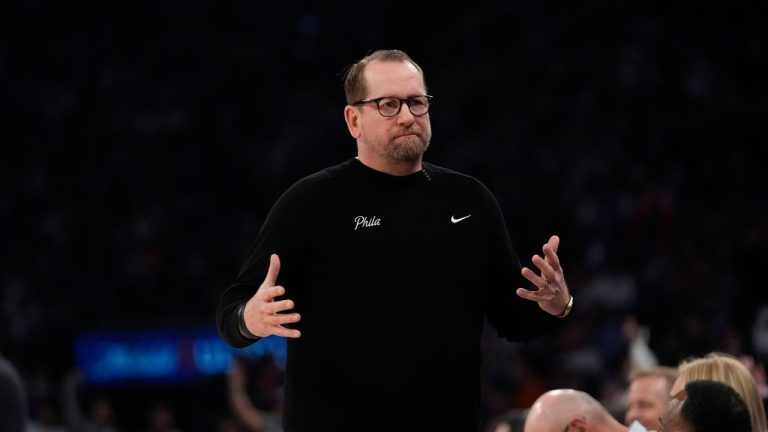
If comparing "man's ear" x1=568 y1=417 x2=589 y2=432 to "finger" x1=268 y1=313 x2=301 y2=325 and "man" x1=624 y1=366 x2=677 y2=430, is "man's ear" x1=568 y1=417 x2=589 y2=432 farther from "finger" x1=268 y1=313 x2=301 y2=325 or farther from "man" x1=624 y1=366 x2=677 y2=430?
"finger" x1=268 y1=313 x2=301 y2=325

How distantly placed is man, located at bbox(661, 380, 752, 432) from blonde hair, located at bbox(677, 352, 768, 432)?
725 millimetres

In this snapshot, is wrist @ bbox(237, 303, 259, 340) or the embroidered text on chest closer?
wrist @ bbox(237, 303, 259, 340)

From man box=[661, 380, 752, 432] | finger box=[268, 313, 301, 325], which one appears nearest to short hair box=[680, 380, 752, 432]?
man box=[661, 380, 752, 432]

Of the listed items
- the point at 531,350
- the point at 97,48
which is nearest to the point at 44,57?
the point at 97,48

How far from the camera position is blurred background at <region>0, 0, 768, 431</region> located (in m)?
10.5

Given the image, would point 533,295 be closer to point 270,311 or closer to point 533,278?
point 533,278

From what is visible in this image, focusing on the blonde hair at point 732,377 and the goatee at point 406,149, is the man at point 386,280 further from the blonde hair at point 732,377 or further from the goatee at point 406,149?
the blonde hair at point 732,377

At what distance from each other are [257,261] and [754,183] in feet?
27.4

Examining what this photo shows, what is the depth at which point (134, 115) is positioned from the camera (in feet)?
54.0

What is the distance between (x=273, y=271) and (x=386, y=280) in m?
0.33

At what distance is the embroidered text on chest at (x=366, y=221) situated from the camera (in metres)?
3.15

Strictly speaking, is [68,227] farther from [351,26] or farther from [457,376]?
[457,376]

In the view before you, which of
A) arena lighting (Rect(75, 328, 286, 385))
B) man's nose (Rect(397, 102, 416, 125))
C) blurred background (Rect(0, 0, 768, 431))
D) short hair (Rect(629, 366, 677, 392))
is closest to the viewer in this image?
man's nose (Rect(397, 102, 416, 125))

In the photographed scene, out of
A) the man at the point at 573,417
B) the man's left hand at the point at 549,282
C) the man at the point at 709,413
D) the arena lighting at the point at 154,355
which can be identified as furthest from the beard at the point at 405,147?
the arena lighting at the point at 154,355
